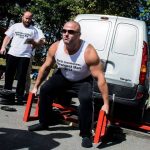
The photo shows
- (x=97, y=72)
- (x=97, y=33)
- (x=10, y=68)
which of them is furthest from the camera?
(x=10, y=68)

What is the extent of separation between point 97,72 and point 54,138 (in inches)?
43.2

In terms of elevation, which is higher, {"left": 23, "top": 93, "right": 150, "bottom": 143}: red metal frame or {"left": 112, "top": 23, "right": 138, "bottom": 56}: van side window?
{"left": 112, "top": 23, "right": 138, "bottom": 56}: van side window

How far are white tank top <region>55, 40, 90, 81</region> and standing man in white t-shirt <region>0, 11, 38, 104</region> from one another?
223 centimetres

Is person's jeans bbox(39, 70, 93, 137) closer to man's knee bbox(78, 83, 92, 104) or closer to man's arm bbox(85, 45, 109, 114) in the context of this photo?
man's knee bbox(78, 83, 92, 104)

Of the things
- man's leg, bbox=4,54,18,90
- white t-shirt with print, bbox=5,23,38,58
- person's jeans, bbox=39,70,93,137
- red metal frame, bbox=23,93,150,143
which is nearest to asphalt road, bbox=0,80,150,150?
red metal frame, bbox=23,93,150,143

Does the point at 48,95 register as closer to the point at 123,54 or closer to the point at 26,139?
the point at 26,139

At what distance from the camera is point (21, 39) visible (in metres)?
8.41

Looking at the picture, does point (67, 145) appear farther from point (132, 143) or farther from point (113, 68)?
point (113, 68)

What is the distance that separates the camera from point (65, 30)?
5.88 meters

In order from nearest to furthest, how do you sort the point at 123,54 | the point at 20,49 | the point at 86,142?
the point at 86,142 < the point at 123,54 < the point at 20,49

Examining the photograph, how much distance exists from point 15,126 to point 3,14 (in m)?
39.9

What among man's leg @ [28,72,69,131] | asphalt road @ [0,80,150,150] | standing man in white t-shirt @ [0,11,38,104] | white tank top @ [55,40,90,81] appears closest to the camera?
asphalt road @ [0,80,150,150]

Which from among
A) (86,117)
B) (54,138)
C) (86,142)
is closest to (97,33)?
(86,117)

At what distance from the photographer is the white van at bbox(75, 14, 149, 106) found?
7.30m
